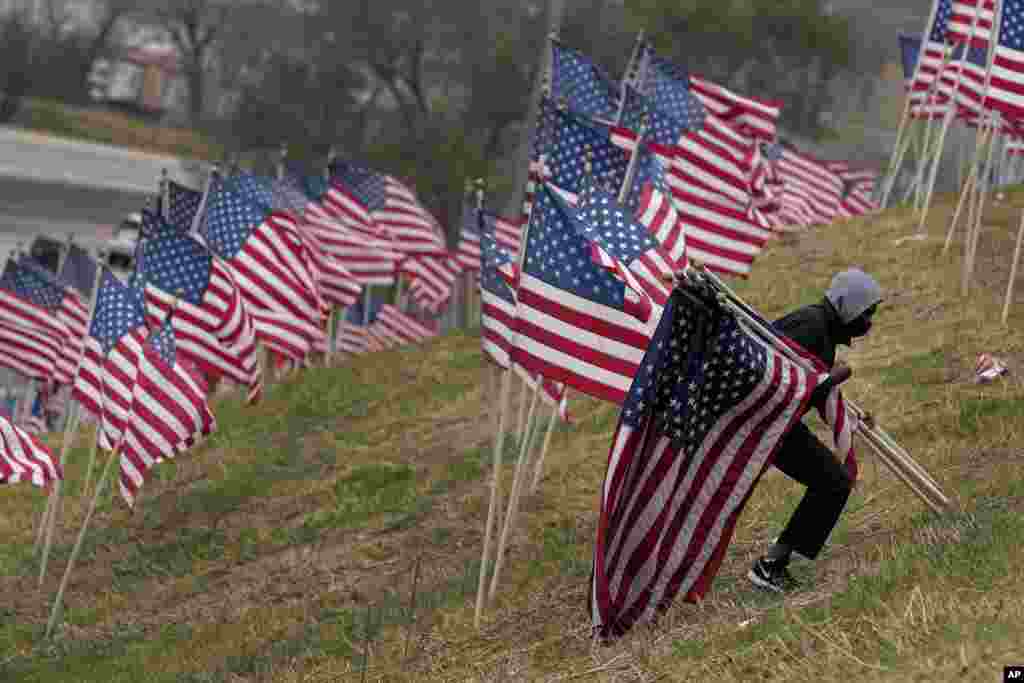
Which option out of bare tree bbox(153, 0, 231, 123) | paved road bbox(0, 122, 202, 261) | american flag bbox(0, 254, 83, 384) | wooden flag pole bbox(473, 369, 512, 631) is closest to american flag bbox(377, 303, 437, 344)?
american flag bbox(0, 254, 83, 384)

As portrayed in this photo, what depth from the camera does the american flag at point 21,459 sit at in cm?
1234

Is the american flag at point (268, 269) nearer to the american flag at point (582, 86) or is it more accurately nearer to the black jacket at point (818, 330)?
the american flag at point (582, 86)

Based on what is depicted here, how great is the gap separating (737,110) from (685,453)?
8.86 m

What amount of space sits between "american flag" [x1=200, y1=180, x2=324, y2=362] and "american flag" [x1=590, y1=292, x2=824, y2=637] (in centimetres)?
861

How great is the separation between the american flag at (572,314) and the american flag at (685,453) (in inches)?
38.7

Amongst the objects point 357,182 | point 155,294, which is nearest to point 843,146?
point 357,182

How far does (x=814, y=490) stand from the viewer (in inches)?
379

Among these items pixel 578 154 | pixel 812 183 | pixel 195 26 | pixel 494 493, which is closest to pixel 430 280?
pixel 812 183

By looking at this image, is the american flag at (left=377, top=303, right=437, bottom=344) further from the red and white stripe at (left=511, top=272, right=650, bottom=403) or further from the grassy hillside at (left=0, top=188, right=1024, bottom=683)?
the red and white stripe at (left=511, top=272, right=650, bottom=403)

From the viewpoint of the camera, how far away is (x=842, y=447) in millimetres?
9734

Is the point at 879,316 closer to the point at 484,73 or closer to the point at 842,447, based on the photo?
the point at 842,447

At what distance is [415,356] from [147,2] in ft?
197

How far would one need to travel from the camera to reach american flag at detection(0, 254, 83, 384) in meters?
20.9

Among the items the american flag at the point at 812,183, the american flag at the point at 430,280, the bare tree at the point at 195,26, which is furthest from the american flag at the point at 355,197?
the bare tree at the point at 195,26
